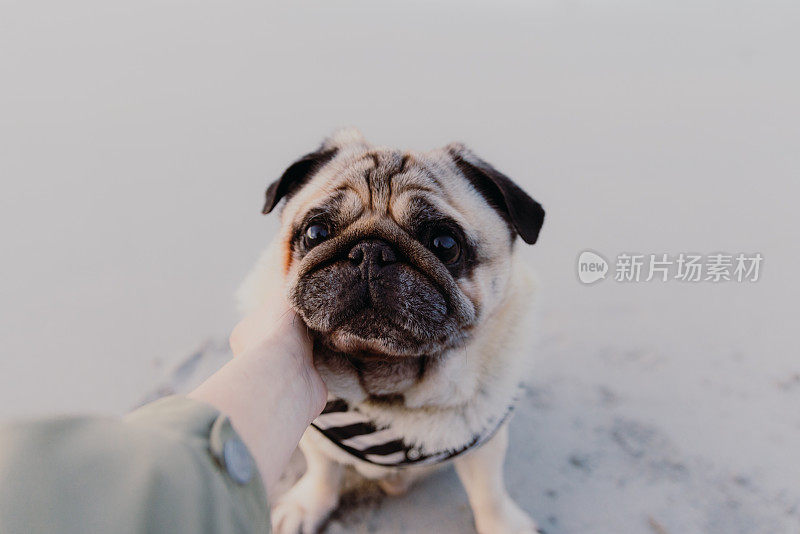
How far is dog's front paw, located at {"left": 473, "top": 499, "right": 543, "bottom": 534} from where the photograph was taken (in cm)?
243

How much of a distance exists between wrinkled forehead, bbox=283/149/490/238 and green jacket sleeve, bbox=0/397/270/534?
1.08 m

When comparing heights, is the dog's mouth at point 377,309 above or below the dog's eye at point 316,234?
below

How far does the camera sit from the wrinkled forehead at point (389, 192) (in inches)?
74.7

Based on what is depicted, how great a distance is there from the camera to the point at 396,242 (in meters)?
1.79

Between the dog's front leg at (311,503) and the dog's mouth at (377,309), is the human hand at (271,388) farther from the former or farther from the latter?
the dog's front leg at (311,503)

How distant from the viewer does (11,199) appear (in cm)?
434

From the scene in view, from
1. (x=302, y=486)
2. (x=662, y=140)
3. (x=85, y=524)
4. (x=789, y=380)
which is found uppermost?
(x=85, y=524)

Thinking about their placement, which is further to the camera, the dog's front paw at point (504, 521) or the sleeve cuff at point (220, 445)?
the dog's front paw at point (504, 521)

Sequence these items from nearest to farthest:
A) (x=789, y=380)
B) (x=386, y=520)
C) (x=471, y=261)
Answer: (x=471, y=261) < (x=386, y=520) < (x=789, y=380)

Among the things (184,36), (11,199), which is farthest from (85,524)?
(184,36)

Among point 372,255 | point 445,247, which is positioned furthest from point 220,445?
point 445,247

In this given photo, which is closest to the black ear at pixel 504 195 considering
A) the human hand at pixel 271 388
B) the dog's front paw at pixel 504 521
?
the human hand at pixel 271 388

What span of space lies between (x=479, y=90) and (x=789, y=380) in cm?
400

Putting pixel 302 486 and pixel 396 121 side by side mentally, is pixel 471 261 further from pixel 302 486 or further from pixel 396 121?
pixel 396 121
